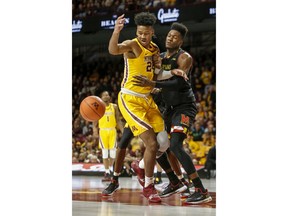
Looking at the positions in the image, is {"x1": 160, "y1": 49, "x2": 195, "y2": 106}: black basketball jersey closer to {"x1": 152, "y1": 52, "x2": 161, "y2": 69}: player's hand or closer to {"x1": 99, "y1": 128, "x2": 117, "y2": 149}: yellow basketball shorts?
{"x1": 152, "y1": 52, "x2": 161, "y2": 69}: player's hand

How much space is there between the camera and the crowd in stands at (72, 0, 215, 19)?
40.3ft

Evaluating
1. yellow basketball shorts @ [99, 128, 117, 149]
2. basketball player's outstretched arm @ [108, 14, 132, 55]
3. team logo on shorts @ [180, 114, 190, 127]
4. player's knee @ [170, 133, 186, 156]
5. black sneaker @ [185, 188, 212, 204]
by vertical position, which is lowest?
black sneaker @ [185, 188, 212, 204]

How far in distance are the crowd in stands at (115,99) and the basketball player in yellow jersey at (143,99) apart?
4520 mm

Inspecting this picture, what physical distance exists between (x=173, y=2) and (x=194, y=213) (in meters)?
8.36

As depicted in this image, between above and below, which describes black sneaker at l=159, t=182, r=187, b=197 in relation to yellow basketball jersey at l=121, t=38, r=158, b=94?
below

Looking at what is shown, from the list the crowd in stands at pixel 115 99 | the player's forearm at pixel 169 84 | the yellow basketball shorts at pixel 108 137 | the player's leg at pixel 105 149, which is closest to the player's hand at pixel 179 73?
the player's forearm at pixel 169 84

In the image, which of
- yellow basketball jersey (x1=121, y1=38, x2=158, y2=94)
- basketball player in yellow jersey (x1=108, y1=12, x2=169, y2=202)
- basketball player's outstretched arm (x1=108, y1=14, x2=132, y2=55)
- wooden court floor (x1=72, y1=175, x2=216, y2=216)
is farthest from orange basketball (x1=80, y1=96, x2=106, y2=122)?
wooden court floor (x1=72, y1=175, x2=216, y2=216)

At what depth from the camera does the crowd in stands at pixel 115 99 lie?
418 inches

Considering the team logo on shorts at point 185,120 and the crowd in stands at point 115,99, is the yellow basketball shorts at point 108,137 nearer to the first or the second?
the crowd in stands at point 115,99

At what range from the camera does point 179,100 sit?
18.4ft
